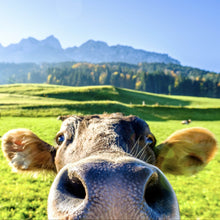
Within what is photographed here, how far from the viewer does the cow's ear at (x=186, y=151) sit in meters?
3.34

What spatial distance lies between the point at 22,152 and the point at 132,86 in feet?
414

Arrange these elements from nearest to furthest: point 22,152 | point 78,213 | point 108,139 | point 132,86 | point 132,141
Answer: point 78,213 < point 108,139 < point 132,141 < point 22,152 < point 132,86

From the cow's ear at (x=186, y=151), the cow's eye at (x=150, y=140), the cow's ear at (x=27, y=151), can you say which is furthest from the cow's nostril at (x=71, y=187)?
the cow's ear at (x=186, y=151)

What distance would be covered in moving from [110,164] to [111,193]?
22cm

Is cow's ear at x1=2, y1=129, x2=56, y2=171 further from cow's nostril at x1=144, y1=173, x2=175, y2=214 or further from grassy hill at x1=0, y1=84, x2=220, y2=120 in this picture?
grassy hill at x1=0, y1=84, x2=220, y2=120

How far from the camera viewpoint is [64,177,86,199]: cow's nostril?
1.59 metres

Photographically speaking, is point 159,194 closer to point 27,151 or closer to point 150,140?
point 150,140

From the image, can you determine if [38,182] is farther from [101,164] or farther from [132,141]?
[101,164]

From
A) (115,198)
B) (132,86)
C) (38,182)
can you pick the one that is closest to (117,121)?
(115,198)

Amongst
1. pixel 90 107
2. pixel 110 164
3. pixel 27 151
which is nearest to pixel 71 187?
pixel 110 164

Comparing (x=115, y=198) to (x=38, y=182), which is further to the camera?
(x=38, y=182)

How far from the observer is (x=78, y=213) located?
137 centimetres

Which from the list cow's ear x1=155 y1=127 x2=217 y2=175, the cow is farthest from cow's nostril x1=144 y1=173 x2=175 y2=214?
cow's ear x1=155 y1=127 x2=217 y2=175

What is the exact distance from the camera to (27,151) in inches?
139
